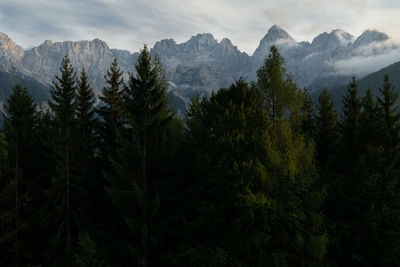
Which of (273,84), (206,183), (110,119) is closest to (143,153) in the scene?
(206,183)

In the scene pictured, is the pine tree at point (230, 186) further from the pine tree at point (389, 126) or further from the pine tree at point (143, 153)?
the pine tree at point (389, 126)

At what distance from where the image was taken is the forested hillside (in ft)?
57.4

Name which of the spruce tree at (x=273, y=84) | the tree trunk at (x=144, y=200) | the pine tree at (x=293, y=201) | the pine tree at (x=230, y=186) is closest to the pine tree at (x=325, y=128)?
the spruce tree at (x=273, y=84)

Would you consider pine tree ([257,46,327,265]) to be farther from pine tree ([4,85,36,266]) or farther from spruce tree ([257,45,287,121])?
pine tree ([4,85,36,266])

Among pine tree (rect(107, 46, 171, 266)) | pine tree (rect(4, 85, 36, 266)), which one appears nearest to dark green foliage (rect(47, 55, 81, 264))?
pine tree (rect(4, 85, 36, 266))

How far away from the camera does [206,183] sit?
18.8 meters

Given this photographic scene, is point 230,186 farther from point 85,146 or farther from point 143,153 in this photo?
point 85,146

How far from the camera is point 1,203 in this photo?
25.0 meters

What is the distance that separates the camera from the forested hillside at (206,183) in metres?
17.5

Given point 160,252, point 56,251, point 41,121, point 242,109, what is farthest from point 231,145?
point 41,121

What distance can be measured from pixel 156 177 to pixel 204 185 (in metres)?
4.63

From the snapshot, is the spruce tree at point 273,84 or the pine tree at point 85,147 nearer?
the spruce tree at point 273,84

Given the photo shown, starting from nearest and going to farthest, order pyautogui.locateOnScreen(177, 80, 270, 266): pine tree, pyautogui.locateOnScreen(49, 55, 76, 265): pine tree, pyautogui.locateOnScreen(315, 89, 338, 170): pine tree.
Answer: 1. pyautogui.locateOnScreen(177, 80, 270, 266): pine tree
2. pyautogui.locateOnScreen(49, 55, 76, 265): pine tree
3. pyautogui.locateOnScreen(315, 89, 338, 170): pine tree

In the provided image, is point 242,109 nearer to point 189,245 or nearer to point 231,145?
point 231,145
